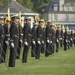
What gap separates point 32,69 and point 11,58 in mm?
1350

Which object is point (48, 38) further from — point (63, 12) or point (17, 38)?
point (63, 12)

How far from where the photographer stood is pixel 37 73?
2356cm

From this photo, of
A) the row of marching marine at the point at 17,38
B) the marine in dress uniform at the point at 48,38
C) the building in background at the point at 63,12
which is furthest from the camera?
the building in background at the point at 63,12

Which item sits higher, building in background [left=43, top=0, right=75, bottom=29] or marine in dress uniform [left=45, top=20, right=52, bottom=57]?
marine in dress uniform [left=45, top=20, right=52, bottom=57]

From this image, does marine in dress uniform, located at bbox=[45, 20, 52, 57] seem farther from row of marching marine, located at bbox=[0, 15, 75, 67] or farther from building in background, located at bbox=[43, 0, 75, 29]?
building in background, located at bbox=[43, 0, 75, 29]

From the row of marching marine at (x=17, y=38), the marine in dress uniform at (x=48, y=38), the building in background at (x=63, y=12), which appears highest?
the row of marching marine at (x=17, y=38)

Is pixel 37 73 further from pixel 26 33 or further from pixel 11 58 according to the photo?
pixel 26 33

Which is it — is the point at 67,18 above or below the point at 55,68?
below

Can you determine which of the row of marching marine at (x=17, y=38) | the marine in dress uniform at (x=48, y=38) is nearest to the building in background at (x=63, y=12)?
the marine in dress uniform at (x=48, y=38)

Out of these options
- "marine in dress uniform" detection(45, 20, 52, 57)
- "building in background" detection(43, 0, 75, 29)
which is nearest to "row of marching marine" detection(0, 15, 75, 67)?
"marine in dress uniform" detection(45, 20, 52, 57)

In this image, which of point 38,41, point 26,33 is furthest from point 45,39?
point 26,33

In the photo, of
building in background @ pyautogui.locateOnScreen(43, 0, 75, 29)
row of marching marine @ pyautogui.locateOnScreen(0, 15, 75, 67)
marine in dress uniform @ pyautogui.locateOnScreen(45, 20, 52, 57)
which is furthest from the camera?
building in background @ pyautogui.locateOnScreen(43, 0, 75, 29)

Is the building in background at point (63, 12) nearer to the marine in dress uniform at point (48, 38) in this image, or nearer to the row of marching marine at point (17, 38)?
the marine in dress uniform at point (48, 38)

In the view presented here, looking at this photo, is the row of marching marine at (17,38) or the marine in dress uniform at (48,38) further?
the marine in dress uniform at (48,38)
